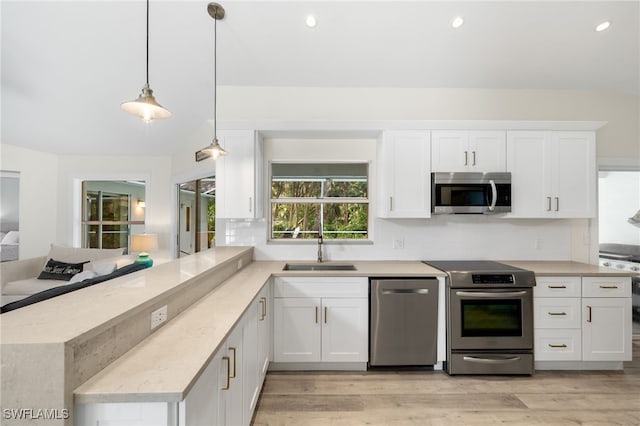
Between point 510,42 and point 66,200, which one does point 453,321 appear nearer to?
point 510,42

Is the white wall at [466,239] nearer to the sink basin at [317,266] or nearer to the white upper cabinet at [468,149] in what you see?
the sink basin at [317,266]

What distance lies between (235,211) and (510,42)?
3.03 meters

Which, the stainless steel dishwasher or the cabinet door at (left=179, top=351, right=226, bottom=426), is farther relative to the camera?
the stainless steel dishwasher

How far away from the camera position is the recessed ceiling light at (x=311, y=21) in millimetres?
2558

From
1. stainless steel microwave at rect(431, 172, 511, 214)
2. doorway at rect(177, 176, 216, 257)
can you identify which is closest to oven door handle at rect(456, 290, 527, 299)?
stainless steel microwave at rect(431, 172, 511, 214)

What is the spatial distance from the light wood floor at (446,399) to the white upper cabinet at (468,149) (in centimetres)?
192

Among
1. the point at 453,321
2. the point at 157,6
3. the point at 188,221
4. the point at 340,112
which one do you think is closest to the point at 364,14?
the point at 340,112

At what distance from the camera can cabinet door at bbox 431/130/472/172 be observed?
2977 mm

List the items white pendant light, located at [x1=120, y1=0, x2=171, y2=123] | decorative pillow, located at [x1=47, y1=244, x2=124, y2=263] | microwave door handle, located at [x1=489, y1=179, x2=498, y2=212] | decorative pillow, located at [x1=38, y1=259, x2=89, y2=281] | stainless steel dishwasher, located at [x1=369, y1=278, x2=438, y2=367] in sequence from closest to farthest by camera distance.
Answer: white pendant light, located at [x1=120, y1=0, x2=171, y2=123] < stainless steel dishwasher, located at [x1=369, y1=278, x2=438, y2=367] < microwave door handle, located at [x1=489, y1=179, x2=498, y2=212] < decorative pillow, located at [x1=38, y1=259, x2=89, y2=281] < decorative pillow, located at [x1=47, y1=244, x2=124, y2=263]

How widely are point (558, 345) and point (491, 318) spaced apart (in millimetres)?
677

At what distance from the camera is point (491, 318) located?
2.61 meters

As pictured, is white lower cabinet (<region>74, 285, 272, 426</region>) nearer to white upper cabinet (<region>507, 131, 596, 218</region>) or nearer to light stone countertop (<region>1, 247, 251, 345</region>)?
light stone countertop (<region>1, 247, 251, 345</region>)

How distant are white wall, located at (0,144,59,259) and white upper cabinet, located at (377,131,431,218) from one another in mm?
5309

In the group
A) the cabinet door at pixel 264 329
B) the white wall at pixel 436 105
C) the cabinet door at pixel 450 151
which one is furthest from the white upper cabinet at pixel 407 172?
the cabinet door at pixel 264 329
